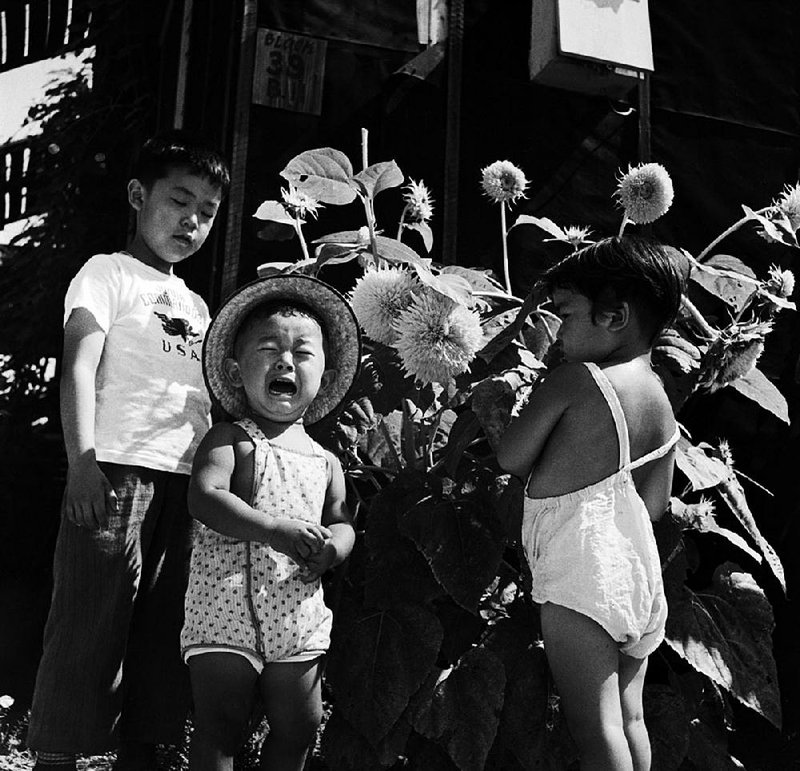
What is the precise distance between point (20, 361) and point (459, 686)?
9.06 ft

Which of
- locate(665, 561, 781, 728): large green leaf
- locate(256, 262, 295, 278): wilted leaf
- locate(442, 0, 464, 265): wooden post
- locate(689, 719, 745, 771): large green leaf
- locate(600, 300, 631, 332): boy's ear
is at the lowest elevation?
locate(689, 719, 745, 771): large green leaf

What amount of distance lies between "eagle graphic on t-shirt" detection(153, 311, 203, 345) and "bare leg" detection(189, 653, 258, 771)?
671 mm

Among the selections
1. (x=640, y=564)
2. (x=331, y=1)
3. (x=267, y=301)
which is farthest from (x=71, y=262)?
(x=640, y=564)

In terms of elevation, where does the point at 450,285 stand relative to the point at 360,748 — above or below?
above

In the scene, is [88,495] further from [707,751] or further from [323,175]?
[707,751]

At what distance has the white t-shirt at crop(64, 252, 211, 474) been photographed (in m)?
2.02

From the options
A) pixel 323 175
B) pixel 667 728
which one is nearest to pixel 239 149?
pixel 323 175

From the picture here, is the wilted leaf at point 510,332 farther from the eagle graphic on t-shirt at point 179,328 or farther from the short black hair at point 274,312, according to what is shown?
the eagle graphic on t-shirt at point 179,328

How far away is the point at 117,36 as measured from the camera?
4668 mm

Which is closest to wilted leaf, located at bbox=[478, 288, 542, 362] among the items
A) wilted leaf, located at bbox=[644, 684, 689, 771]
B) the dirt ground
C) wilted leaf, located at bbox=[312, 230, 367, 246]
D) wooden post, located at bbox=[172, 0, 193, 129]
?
wilted leaf, located at bbox=[312, 230, 367, 246]

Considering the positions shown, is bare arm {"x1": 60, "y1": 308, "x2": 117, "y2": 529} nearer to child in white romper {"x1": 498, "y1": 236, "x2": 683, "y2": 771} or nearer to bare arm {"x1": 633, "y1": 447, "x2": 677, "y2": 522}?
child in white romper {"x1": 498, "y1": 236, "x2": 683, "y2": 771}

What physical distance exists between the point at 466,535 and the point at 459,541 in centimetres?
2

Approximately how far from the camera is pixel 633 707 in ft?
6.08

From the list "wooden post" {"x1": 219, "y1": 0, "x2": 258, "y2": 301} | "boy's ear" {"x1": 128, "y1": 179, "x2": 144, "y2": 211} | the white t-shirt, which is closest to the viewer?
the white t-shirt
